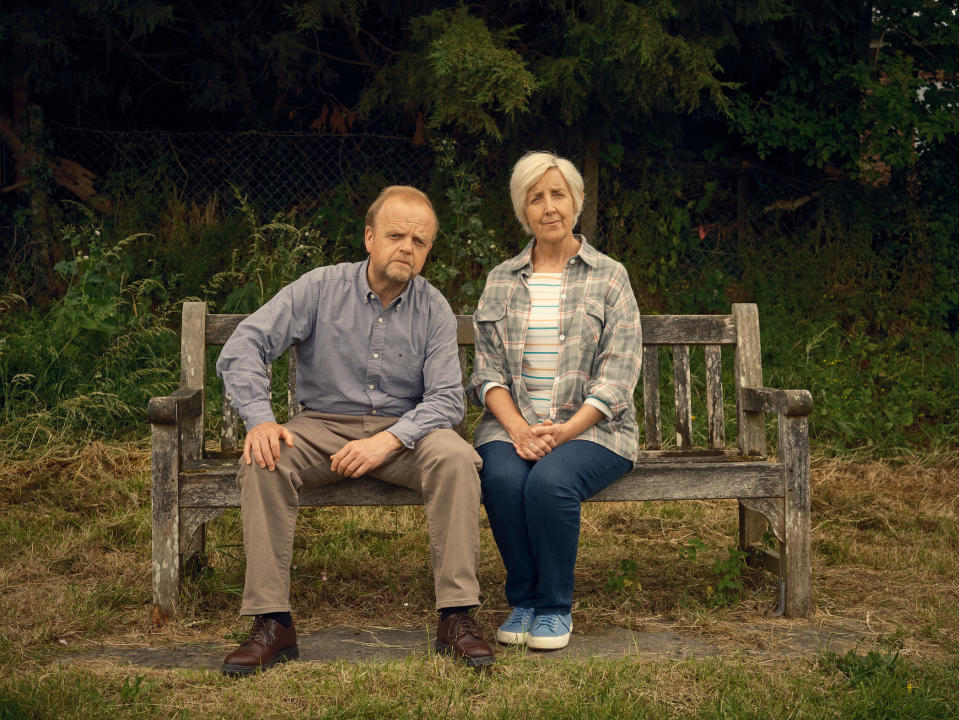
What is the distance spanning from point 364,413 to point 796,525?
65.6 inches

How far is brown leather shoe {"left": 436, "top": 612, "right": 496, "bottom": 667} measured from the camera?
315 centimetres

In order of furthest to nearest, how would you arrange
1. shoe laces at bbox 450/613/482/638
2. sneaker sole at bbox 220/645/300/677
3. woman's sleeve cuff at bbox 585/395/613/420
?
woman's sleeve cuff at bbox 585/395/613/420
shoe laces at bbox 450/613/482/638
sneaker sole at bbox 220/645/300/677

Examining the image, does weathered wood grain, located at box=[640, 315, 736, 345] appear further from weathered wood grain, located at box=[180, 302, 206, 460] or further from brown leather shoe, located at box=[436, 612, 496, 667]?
weathered wood grain, located at box=[180, 302, 206, 460]

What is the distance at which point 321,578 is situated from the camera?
4.23 metres

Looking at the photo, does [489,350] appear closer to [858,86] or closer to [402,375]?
[402,375]

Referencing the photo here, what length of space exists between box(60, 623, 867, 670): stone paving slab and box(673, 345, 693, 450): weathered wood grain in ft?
3.02

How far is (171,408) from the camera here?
353 centimetres

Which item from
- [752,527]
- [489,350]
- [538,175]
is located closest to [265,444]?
[489,350]

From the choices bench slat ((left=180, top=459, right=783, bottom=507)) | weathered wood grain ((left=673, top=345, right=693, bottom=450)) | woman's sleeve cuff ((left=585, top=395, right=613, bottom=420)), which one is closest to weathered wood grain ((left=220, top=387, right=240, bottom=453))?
bench slat ((left=180, top=459, right=783, bottom=507))

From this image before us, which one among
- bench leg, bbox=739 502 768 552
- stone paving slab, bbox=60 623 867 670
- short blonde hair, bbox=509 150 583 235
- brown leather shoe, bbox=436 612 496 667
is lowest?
stone paving slab, bbox=60 623 867 670

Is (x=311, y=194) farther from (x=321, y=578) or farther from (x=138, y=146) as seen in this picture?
(x=321, y=578)

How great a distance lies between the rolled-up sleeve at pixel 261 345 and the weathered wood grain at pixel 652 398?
1.51 meters

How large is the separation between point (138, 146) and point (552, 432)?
6.09m

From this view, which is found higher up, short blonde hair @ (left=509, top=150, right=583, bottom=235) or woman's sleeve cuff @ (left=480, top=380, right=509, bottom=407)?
short blonde hair @ (left=509, top=150, right=583, bottom=235)
